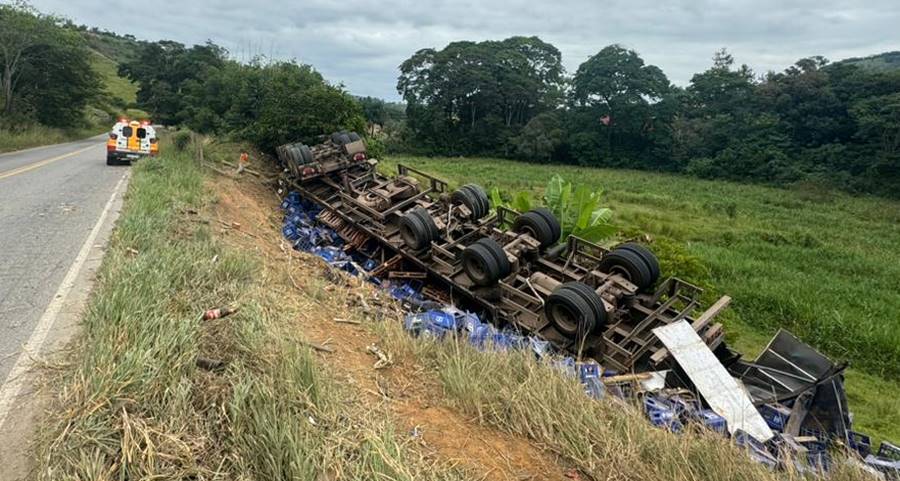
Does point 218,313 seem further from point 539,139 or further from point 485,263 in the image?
point 539,139

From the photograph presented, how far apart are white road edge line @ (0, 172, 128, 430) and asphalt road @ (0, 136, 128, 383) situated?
5 centimetres

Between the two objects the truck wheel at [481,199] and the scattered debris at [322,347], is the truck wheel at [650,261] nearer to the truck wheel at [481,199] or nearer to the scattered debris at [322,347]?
the truck wheel at [481,199]

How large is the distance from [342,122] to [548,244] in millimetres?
9735

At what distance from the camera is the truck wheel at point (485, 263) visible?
8875 millimetres

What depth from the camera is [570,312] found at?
300 inches

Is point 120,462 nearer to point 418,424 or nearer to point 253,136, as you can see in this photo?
point 418,424

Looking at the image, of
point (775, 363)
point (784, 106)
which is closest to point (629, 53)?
point (784, 106)

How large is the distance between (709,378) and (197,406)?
6210mm

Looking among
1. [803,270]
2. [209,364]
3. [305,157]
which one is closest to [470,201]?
[305,157]

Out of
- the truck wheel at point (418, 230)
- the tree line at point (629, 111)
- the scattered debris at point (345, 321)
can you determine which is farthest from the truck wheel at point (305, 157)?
the tree line at point (629, 111)

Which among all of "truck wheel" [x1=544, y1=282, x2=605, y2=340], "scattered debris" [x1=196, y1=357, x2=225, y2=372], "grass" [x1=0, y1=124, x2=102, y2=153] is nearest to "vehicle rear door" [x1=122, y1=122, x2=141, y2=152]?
"grass" [x1=0, y1=124, x2=102, y2=153]

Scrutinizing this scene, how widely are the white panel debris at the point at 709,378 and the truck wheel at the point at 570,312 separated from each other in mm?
900

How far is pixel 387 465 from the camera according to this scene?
3000 millimetres

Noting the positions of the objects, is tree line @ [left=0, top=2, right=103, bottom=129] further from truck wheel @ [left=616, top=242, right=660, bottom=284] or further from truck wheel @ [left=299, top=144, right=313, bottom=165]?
truck wheel @ [left=616, top=242, right=660, bottom=284]
